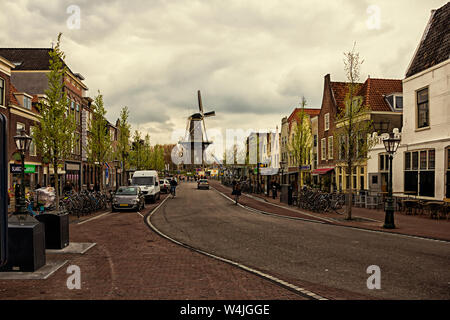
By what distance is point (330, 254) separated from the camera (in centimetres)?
1010

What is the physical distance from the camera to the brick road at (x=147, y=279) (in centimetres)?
640

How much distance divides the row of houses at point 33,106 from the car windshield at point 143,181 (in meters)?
2.77

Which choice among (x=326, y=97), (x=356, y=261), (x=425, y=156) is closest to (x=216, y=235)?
(x=356, y=261)

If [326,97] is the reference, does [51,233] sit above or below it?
below

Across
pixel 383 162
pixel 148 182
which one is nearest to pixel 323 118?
pixel 383 162

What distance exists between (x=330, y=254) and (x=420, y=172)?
15.5 metres

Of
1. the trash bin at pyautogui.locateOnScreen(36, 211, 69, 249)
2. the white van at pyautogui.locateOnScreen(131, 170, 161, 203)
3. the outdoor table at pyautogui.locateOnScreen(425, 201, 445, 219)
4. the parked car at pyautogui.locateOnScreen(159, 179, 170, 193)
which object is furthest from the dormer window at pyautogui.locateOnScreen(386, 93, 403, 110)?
the trash bin at pyautogui.locateOnScreen(36, 211, 69, 249)

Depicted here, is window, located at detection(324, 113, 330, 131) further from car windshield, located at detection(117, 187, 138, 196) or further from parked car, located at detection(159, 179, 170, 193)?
car windshield, located at detection(117, 187, 138, 196)

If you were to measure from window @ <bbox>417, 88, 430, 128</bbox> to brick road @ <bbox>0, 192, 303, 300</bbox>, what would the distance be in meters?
18.6

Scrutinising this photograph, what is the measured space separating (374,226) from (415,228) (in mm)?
1635

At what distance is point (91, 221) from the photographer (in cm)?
1786

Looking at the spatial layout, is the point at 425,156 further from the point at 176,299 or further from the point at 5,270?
the point at 5,270

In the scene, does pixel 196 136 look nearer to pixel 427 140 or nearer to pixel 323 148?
pixel 323 148
